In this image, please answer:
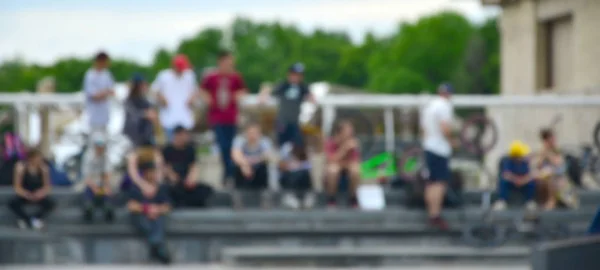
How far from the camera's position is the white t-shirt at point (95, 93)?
19797mm

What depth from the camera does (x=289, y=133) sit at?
19766 mm

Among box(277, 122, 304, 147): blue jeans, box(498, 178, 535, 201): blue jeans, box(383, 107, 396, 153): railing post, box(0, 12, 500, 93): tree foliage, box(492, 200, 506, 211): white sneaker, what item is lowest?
box(0, 12, 500, 93): tree foliage

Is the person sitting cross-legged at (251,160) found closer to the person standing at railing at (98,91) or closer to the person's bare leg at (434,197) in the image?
the person standing at railing at (98,91)

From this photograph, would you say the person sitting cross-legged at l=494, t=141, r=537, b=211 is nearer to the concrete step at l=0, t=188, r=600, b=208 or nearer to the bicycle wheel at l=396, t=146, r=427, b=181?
the concrete step at l=0, t=188, r=600, b=208

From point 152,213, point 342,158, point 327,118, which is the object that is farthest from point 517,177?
point 152,213

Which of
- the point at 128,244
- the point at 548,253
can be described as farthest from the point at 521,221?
the point at 548,253

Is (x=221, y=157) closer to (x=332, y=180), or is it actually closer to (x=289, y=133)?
(x=289, y=133)

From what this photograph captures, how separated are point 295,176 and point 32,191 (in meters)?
2.92

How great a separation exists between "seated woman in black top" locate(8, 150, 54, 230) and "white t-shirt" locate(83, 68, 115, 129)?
1188 mm

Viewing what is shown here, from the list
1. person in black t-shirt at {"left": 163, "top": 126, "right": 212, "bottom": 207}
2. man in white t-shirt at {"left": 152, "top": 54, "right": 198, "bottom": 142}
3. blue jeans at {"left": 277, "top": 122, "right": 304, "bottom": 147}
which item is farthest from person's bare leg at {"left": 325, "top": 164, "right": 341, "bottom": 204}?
man in white t-shirt at {"left": 152, "top": 54, "right": 198, "bottom": 142}

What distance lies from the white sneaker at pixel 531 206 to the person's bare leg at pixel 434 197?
1.26 meters

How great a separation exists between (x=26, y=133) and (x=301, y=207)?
3.54 meters

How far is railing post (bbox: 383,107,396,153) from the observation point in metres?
21.7

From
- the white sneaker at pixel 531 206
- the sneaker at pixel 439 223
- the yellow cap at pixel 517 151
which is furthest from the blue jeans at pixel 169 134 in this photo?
the white sneaker at pixel 531 206
